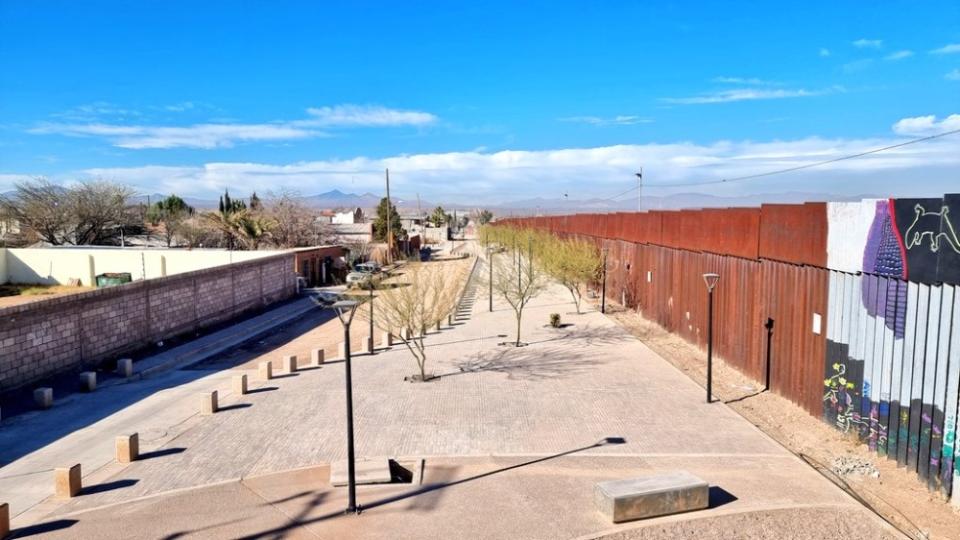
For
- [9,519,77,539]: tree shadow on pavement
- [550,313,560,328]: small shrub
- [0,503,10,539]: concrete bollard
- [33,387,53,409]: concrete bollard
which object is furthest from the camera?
[550,313,560,328]: small shrub

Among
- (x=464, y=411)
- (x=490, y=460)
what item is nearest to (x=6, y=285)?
(x=464, y=411)

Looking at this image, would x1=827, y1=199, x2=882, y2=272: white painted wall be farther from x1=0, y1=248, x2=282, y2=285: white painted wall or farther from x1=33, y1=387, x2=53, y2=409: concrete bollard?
x1=0, y1=248, x2=282, y2=285: white painted wall

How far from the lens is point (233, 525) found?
786 centimetres

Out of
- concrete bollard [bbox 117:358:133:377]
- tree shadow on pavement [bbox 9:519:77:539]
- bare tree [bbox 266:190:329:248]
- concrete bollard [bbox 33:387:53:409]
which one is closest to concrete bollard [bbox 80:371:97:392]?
concrete bollard [bbox 33:387:53:409]

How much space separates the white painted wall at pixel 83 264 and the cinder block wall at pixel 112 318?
7510 millimetres

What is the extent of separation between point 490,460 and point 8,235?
4795 centimetres

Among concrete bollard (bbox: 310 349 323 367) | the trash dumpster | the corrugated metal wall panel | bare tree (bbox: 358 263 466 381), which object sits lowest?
concrete bollard (bbox: 310 349 323 367)

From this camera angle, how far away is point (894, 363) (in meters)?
9.12

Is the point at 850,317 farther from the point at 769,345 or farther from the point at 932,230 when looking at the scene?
the point at 769,345

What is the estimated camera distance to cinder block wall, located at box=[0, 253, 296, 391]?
1520cm

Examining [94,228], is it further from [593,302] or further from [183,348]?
[593,302]

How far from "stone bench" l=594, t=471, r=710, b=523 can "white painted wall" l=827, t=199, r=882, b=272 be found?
476 centimetres

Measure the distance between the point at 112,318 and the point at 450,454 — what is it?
44.8 feet

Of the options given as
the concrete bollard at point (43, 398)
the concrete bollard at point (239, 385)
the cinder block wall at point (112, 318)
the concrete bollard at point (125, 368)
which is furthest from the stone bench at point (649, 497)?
the concrete bollard at point (125, 368)
